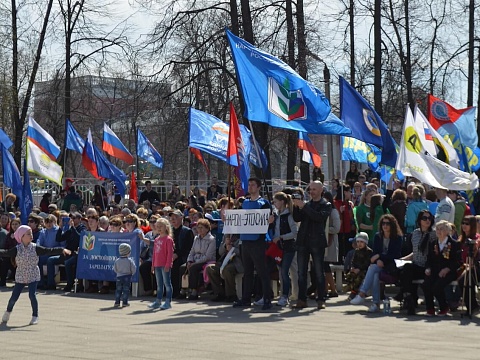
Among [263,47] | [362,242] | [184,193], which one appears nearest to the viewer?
[362,242]

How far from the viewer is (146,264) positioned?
1775 cm

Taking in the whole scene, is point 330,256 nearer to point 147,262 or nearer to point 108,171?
point 147,262

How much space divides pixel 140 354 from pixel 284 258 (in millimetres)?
5248

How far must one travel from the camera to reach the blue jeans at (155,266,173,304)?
15.6 m

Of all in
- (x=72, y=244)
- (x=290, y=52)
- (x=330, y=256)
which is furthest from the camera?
(x=290, y=52)

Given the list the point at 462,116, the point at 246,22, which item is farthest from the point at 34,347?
the point at 246,22

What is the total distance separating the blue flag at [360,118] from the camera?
17.8 meters

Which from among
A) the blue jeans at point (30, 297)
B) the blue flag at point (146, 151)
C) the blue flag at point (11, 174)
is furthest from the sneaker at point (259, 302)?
the blue flag at point (146, 151)

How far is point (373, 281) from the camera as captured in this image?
48.6 ft

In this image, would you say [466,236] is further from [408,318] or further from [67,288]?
[67,288]

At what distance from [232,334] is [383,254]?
12.0 feet

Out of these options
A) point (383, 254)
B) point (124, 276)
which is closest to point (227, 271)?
point (124, 276)

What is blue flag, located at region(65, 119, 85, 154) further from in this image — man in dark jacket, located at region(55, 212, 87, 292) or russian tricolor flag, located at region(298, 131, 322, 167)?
man in dark jacket, located at region(55, 212, 87, 292)

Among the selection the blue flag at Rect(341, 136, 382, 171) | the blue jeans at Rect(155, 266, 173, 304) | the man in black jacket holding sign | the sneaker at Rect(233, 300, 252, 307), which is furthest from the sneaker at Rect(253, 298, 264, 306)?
the blue flag at Rect(341, 136, 382, 171)
